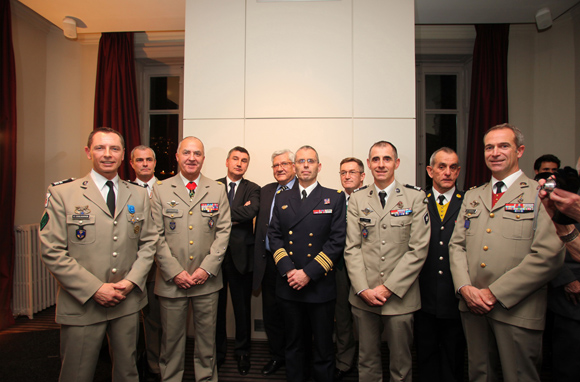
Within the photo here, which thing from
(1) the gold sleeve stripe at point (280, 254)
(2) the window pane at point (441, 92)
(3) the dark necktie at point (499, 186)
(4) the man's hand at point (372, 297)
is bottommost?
(4) the man's hand at point (372, 297)

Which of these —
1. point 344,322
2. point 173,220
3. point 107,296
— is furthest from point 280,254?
point 107,296

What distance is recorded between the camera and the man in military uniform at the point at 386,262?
1976 millimetres

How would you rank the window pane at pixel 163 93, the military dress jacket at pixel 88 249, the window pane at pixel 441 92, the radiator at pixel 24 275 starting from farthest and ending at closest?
1. the window pane at pixel 163 93
2. the window pane at pixel 441 92
3. the radiator at pixel 24 275
4. the military dress jacket at pixel 88 249

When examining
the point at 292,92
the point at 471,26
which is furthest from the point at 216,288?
the point at 471,26

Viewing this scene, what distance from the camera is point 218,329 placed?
2.69 meters

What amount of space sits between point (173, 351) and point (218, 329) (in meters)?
0.55

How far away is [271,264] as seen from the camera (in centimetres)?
272

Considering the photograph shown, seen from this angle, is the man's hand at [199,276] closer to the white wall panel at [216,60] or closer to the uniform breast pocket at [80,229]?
the uniform breast pocket at [80,229]

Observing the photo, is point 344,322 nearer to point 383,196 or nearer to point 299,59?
point 383,196

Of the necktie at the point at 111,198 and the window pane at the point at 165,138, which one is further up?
the window pane at the point at 165,138

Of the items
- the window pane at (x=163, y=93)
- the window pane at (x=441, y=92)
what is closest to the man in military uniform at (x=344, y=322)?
the window pane at (x=441, y=92)

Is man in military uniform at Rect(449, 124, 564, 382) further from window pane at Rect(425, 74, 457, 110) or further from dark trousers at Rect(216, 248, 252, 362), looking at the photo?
window pane at Rect(425, 74, 457, 110)

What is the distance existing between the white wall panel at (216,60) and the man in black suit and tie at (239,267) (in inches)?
32.9

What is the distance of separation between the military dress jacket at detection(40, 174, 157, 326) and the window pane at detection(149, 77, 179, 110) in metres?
3.54
